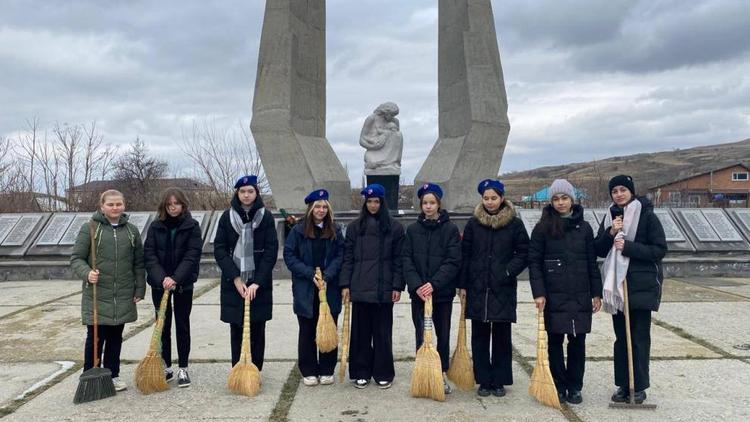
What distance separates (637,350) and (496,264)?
1033mm

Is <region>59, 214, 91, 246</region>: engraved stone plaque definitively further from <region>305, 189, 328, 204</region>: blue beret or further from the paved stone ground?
<region>305, 189, 328, 204</region>: blue beret

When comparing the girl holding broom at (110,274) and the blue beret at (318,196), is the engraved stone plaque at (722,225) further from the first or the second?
the girl holding broom at (110,274)

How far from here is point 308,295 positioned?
404 centimetres

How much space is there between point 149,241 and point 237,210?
25.6 inches

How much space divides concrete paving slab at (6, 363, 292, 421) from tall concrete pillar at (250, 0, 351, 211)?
21.7 ft

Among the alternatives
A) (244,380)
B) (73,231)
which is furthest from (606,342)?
(73,231)

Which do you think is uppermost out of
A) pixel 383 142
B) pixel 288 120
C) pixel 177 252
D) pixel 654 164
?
pixel 654 164

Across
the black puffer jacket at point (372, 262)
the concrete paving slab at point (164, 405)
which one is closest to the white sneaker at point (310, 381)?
the concrete paving slab at point (164, 405)

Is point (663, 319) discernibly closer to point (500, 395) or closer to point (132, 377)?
point (500, 395)

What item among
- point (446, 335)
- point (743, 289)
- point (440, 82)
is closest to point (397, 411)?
point (446, 335)

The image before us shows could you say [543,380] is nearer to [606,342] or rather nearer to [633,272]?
[633,272]

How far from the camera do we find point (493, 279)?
3.77 meters

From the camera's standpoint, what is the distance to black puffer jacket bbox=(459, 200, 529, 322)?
373 cm

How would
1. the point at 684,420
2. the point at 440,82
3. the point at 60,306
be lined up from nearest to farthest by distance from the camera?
the point at 684,420 → the point at 60,306 → the point at 440,82
